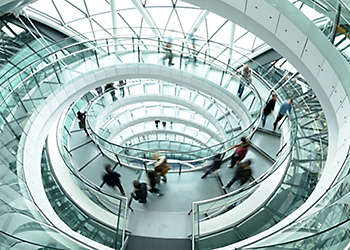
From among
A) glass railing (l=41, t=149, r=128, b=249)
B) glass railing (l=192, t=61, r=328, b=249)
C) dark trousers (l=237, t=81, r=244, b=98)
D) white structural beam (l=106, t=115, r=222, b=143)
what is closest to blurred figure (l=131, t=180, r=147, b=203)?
glass railing (l=41, t=149, r=128, b=249)

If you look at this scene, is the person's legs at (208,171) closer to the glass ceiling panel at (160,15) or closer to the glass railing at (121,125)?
the glass railing at (121,125)

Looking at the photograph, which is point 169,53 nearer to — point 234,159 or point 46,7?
point 234,159

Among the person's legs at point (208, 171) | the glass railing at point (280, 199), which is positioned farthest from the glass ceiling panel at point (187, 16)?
the glass railing at point (280, 199)

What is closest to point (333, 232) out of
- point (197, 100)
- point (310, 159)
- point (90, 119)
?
point (310, 159)

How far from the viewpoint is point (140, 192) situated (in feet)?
31.2

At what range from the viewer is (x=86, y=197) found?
9.15 m

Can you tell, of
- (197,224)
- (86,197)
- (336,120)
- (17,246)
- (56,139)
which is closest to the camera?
(17,246)

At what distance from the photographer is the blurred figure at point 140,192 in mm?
9365

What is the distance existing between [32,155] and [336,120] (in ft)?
27.9

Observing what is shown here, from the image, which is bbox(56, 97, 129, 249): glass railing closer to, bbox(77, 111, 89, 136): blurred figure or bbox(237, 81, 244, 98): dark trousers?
bbox(77, 111, 89, 136): blurred figure

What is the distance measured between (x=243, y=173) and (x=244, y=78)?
4957mm

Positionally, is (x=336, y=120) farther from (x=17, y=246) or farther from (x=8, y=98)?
(x=8, y=98)

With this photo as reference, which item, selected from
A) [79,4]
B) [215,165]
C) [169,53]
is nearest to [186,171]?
[215,165]

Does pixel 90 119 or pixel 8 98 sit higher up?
pixel 90 119
